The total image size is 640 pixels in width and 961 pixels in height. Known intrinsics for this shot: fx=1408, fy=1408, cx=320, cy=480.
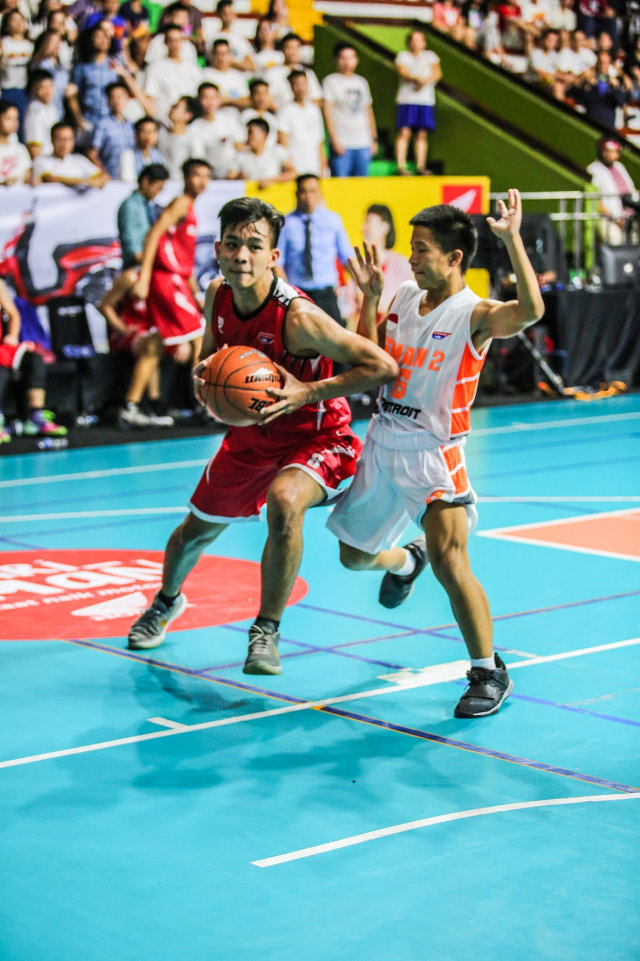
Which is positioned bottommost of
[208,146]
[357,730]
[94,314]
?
[357,730]

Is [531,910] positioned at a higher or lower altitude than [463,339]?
lower

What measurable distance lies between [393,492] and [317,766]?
123 cm

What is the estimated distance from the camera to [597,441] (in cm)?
1254

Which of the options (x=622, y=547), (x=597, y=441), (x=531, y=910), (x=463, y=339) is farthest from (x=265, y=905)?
(x=597, y=441)

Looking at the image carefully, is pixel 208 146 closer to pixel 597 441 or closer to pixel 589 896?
pixel 597 441

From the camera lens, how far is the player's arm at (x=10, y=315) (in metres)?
12.0

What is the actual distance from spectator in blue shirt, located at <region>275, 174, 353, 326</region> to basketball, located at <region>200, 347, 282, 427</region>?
7609mm

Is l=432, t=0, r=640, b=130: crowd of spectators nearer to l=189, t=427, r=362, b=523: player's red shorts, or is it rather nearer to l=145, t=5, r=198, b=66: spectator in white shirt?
l=145, t=5, r=198, b=66: spectator in white shirt

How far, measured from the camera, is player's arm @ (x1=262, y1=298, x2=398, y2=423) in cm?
527

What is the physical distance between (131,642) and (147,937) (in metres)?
2.75

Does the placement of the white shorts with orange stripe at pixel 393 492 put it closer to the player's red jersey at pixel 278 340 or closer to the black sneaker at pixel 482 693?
the player's red jersey at pixel 278 340

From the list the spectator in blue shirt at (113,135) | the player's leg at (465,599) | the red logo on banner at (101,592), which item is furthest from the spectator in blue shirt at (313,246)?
the player's leg at (465,599)

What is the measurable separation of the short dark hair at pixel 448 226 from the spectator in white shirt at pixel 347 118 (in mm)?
11220

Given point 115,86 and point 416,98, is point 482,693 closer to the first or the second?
point 115,86
